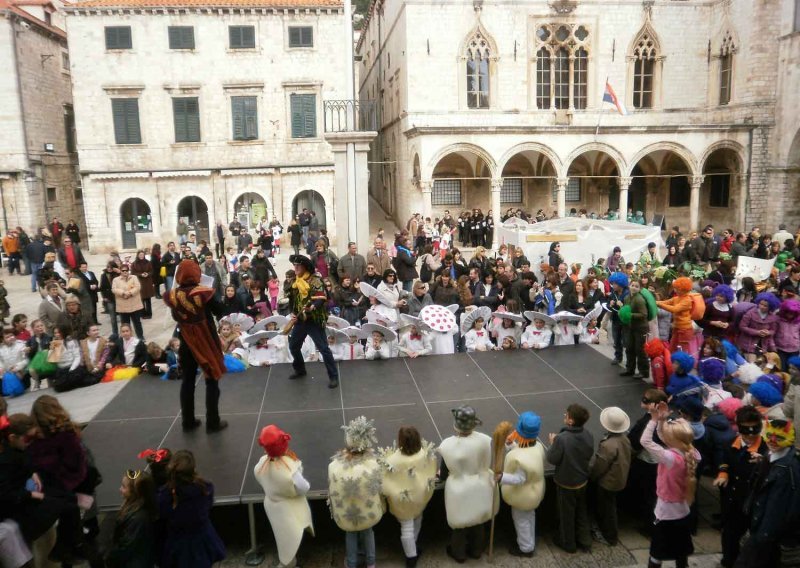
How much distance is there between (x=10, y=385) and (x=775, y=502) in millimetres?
8675

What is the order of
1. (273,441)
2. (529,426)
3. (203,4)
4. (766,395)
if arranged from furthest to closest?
1. (203,4)
2. (766,395)
3. (529,426)
4. (273,441)

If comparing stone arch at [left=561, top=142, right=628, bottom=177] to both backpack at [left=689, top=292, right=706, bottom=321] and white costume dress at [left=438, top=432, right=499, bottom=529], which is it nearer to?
backpack at [left=689, top=292, right=706, bottom=321]

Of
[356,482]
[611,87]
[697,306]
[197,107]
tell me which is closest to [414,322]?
[697,306]

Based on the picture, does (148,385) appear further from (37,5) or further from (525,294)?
(37,5)

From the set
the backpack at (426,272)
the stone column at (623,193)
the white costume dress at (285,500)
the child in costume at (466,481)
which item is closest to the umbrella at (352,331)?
the child in costume at (466,481)

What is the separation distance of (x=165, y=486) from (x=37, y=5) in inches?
1182

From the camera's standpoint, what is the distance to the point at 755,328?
859cm

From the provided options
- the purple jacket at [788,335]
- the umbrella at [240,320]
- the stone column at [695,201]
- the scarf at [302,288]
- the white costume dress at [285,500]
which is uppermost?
the stone column at [695,201]

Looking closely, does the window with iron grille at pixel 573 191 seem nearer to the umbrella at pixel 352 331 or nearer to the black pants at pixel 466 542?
the umbrella at pixel 352 331

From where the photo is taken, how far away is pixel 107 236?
2483 cm

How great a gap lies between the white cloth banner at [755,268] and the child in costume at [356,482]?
37.7ft

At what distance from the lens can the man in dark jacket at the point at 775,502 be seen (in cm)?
412

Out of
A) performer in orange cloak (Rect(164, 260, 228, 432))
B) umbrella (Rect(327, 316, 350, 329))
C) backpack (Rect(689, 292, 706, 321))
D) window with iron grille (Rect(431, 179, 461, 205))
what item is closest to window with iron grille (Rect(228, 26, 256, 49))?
window with iron grille (Rect(431, 179, 461, 205))

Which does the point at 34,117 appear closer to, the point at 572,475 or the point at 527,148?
the point at 527,148
